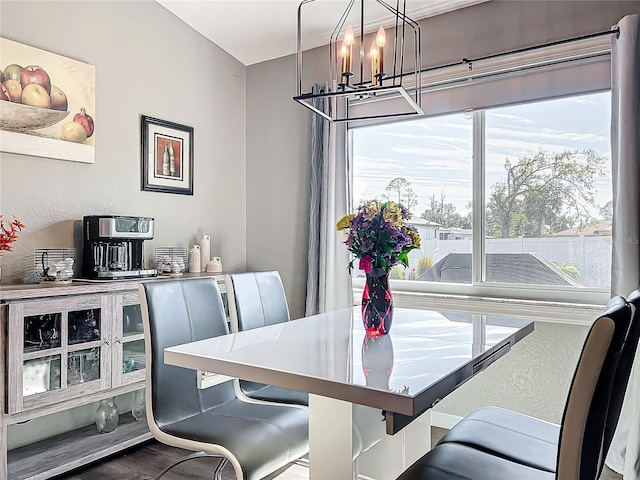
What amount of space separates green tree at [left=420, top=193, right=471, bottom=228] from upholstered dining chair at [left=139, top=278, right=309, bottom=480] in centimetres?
171

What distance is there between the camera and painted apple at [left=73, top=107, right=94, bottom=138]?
9.35ft

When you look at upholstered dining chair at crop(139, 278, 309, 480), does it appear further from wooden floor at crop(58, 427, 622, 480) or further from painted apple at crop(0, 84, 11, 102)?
painted apple at crop(0, 84, 11, 102)

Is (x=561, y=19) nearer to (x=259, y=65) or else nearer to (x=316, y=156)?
(x=316, y=156)

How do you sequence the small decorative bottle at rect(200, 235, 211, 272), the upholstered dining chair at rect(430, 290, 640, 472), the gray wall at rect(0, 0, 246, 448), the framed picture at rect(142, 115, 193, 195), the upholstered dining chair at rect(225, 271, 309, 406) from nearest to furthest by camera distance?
the upholstered dining chair at rect(430, 290, 640, 472) < the upholstered dining chair at rect(225, 271, 309, 406) < the gray wall at rect(0, 0, 246, 448) < the framed picture at rect(142, 115, 193, 195) < the small decorative bottle at rect(200, 235, 211, 272)

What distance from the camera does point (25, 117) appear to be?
8.57ft

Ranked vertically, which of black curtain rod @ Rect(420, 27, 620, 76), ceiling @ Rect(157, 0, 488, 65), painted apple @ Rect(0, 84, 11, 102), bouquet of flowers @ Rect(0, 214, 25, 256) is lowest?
bouquet of flowers @ Rect(0, 214, 25, 256)

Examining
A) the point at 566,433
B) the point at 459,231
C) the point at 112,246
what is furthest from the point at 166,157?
the point at 566,433

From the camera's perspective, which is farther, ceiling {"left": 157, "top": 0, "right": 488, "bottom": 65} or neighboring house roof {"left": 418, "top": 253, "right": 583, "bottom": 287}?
ceiling {"left": 157, "top": 0, "right": 488, "bottom": 65}

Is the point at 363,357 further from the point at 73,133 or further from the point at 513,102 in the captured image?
the point at 73,133

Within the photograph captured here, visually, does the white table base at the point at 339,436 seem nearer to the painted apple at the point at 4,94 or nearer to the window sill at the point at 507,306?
the window sill at the point at 507,306

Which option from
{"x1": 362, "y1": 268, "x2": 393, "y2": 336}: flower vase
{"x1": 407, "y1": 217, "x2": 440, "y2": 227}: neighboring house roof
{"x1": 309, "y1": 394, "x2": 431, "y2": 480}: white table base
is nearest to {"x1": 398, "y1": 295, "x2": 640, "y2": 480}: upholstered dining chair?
{"x1": 309, "y1": 394, "x2": 431, "y2": 480}: white table base

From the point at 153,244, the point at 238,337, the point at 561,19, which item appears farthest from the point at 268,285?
the point at 561,19

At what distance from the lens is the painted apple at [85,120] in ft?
9.35

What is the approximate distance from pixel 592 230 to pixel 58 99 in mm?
2989
